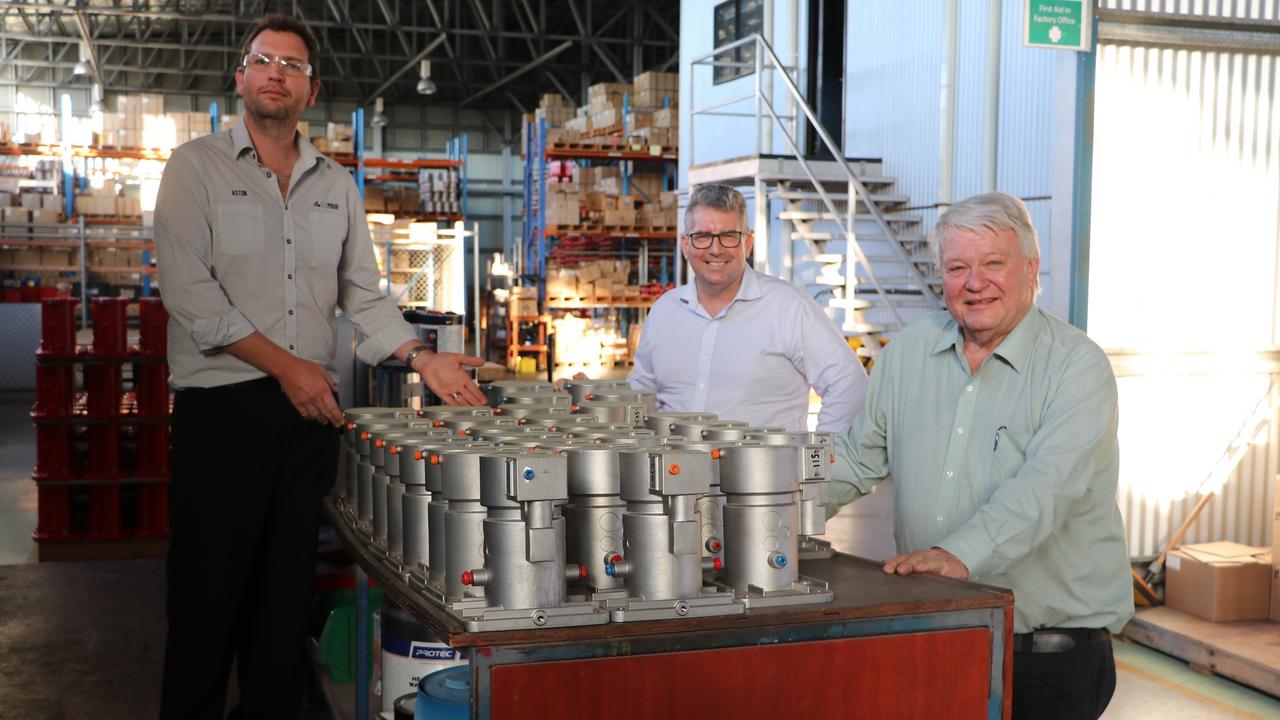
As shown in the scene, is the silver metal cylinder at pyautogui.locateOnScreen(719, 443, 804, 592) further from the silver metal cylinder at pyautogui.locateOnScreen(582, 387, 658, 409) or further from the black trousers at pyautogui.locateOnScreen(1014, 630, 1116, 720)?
the silver metal cylinder at pyautogui.locateOnScreen(582, 387, 658, 409)

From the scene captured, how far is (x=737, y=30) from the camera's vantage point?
1496 cm

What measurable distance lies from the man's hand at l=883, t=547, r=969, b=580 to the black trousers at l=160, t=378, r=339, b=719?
1.62m

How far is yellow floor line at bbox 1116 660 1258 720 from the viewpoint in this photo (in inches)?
188

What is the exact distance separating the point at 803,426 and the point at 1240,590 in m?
2.74

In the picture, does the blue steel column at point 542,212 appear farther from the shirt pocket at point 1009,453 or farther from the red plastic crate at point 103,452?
the shirt pocket at point 1009,453

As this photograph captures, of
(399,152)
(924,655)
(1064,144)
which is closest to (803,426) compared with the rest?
(924,655)

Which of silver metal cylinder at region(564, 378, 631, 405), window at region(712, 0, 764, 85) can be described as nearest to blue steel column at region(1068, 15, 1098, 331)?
silver metal cylinder at region(564, 378, 631, 405)

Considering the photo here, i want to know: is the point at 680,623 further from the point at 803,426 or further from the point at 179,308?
the point at 803,426

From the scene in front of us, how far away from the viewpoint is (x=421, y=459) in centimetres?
224

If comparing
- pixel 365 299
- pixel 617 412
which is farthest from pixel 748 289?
pixel 365 299

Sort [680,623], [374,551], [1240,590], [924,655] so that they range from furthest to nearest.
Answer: [1240,590], [374,551], [924,655], [680,623]

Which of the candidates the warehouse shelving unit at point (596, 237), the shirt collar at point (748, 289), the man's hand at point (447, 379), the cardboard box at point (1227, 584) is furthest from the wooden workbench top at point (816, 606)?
the warehouse shelving unit at point (596, 237)

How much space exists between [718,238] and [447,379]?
3.63 feet

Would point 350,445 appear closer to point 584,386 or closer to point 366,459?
point 366,459
